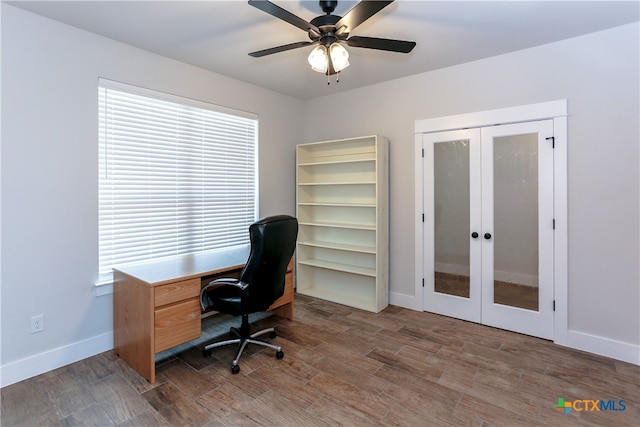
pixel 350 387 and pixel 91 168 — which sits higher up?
pixel 91 168

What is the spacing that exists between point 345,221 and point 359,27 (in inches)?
87.3

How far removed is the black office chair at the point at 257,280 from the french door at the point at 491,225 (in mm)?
1752

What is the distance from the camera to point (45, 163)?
2.33 metres

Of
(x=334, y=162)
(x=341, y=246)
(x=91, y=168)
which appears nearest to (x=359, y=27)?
(x=334, y=162)

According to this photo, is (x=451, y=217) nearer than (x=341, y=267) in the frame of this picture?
Yes

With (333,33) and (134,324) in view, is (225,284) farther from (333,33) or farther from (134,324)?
(333,33)

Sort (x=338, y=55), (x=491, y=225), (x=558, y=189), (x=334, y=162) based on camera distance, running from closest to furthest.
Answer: (x=338, y=55)
(x=558, y=189)
(x=491, y=225)
(x=334, y=162)

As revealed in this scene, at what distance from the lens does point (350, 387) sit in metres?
2.14

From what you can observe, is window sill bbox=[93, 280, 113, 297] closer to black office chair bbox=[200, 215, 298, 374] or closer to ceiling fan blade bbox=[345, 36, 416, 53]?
black office chair bbox=[200, 215, 298, 374]

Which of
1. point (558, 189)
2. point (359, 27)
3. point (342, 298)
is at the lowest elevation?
point (342, 298)

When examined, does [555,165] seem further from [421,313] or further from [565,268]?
[421,313]

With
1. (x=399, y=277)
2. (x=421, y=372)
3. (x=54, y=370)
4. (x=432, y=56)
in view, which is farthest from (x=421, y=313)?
(x=54, y=370)

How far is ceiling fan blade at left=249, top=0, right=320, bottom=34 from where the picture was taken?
5.40ft

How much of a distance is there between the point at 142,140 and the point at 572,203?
12.5ft
